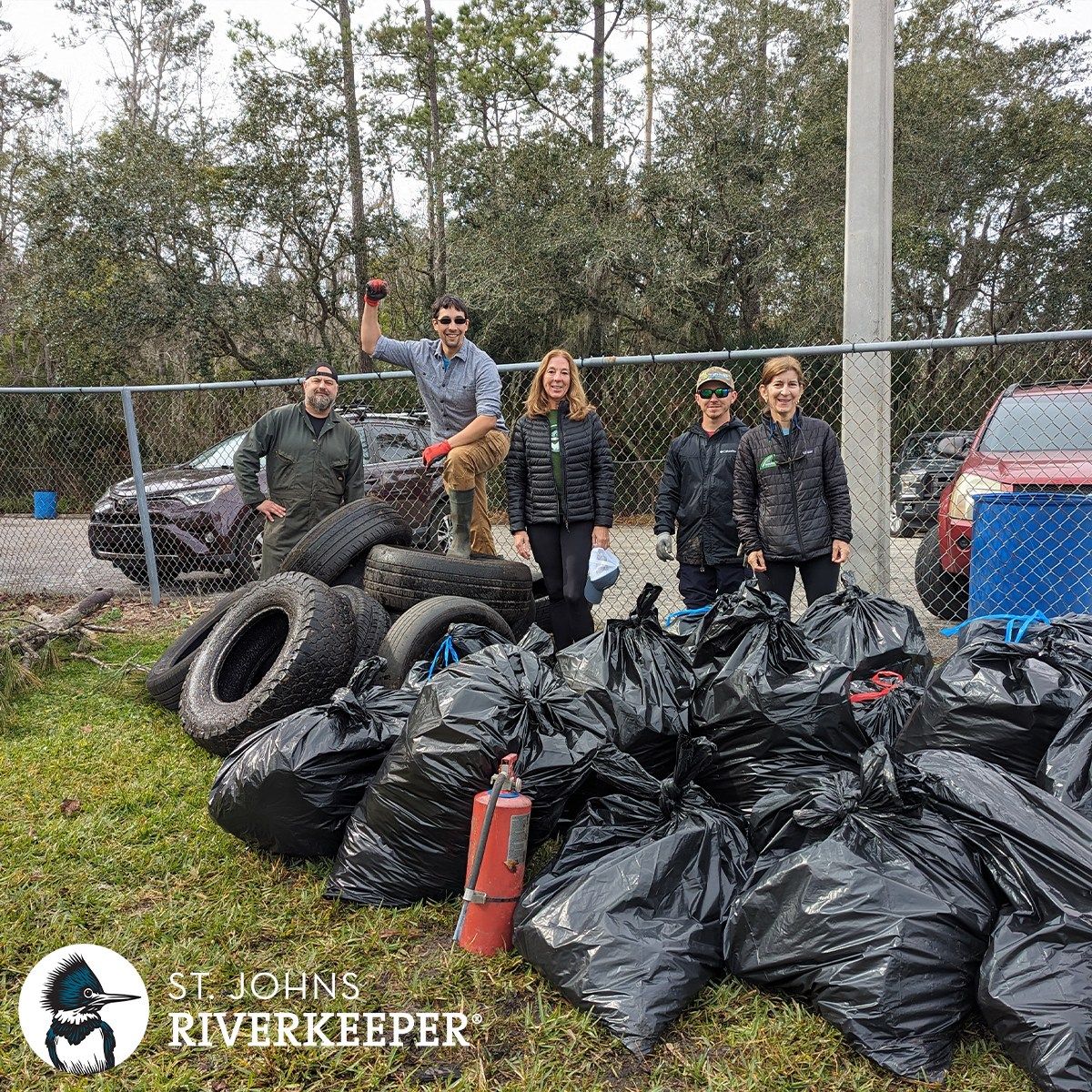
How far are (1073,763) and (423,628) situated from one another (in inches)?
101

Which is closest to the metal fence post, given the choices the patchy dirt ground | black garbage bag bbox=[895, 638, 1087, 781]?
the patchy dirt ground

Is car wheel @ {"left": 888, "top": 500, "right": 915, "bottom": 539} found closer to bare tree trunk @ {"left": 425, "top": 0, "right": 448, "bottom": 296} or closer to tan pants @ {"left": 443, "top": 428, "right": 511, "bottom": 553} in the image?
tan pants @ {"left": 443, "top": 428, "right": 511, "bottom": 553}

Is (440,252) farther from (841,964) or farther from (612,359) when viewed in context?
(841,964)

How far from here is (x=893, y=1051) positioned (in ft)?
6.52

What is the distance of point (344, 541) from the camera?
4.89 m

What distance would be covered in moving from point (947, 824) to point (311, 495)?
4.15m

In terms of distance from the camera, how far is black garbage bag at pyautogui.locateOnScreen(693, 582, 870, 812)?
282 centimetres

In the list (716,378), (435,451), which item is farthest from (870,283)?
(435,451)

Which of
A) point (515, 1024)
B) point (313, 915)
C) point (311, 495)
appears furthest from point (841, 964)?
point (311, 495)

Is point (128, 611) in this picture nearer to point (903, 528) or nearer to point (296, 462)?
point (296, 462)

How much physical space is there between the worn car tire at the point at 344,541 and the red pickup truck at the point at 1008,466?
314 centimetres

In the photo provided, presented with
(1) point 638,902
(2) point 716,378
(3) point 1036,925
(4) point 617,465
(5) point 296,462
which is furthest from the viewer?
(4) point 617,465

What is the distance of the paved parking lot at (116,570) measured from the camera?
24.1 ft

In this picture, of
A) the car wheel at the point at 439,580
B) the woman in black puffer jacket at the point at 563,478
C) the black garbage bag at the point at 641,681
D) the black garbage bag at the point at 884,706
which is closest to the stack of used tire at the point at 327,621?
the car wheel at the point at 439,580
